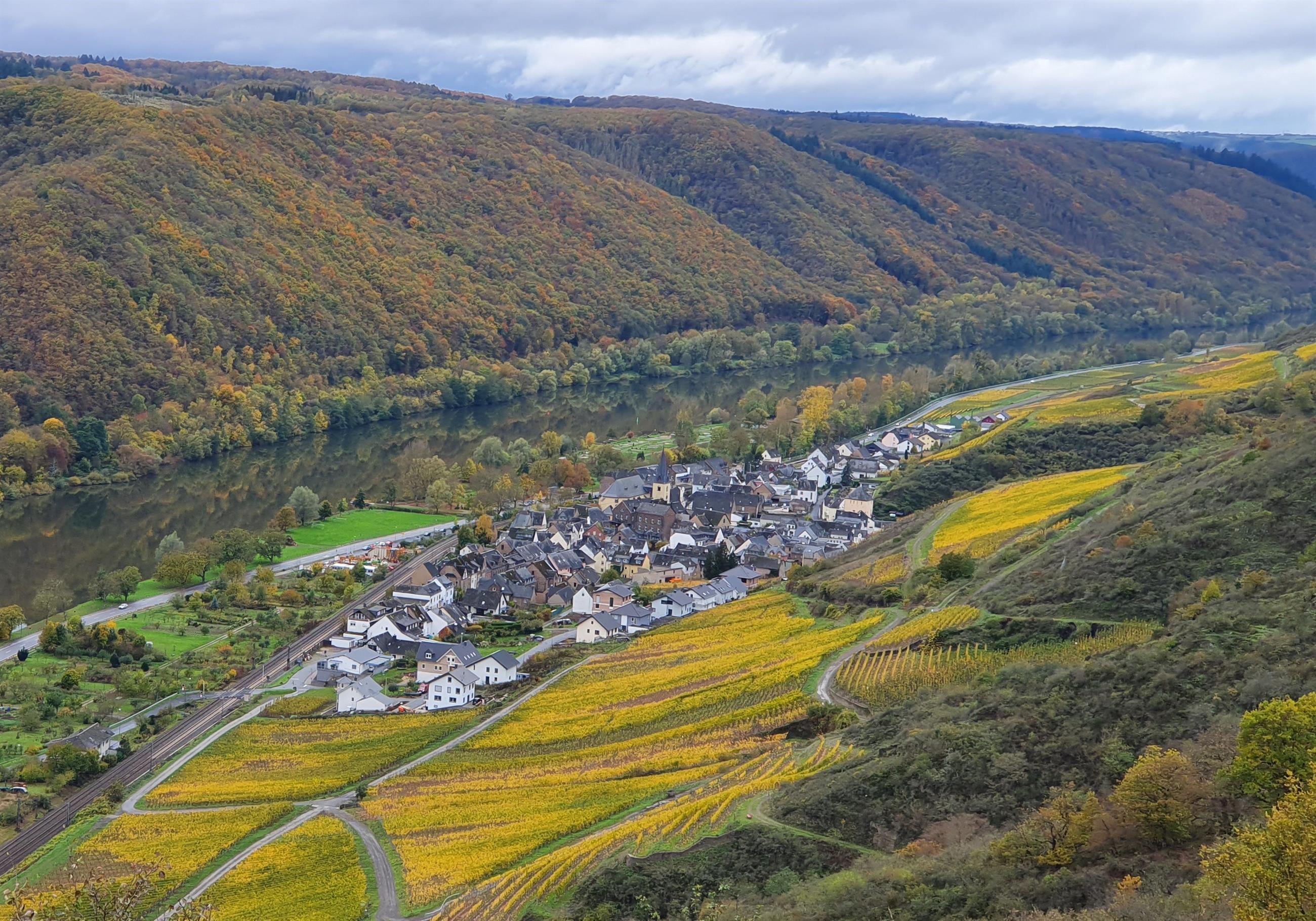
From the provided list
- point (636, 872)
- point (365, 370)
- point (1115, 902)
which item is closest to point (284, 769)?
point (636, 872)

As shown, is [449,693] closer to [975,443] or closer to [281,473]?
[975,443]

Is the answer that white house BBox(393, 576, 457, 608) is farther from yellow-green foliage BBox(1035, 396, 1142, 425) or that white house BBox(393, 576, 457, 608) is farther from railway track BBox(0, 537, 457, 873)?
yellow-green foliage BBox(1035, 396, 1142, 425)

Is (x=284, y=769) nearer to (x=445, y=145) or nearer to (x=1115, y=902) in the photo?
(x=1115, y=902)

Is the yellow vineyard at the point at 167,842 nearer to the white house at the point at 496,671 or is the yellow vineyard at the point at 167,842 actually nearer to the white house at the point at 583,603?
the white house at the point at 496,671

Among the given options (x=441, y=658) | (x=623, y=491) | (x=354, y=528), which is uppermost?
(x=623, y=491)

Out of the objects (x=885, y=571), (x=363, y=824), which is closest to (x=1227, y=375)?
(x=885, y=571)
